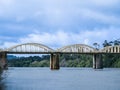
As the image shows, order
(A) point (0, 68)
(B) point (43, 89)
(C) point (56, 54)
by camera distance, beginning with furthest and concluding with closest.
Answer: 1. (C) point (56, 54)
2. (A) point (0, 68)
3. (B) point (43, 89)

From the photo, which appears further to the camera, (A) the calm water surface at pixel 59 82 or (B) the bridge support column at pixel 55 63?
(B) the bridge support column at pixel 55 63

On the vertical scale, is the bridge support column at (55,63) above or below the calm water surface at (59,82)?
above

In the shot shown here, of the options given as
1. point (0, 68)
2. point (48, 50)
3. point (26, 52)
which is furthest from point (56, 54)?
point (0, 68)

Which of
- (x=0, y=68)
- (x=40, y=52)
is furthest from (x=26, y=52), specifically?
(x=0, y=68)

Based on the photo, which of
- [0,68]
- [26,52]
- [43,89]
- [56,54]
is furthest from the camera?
[56,54]

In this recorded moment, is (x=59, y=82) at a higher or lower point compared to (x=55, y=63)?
lower

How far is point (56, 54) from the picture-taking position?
198625 millimetres

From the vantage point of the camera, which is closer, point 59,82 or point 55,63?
point 59,82

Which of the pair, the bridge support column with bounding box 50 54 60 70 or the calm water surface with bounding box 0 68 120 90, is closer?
the calm water surface with bounding box 0 68 120 90

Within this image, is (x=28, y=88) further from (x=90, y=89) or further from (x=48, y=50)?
(x=48, y=50)

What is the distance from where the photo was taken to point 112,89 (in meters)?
65.6

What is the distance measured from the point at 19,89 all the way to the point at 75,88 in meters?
7.92

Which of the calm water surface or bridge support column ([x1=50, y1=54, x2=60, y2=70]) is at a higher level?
bridge support column ([x1=50, y1=54, x2=60, y2=70])

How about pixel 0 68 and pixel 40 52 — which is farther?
pixel 40 52
